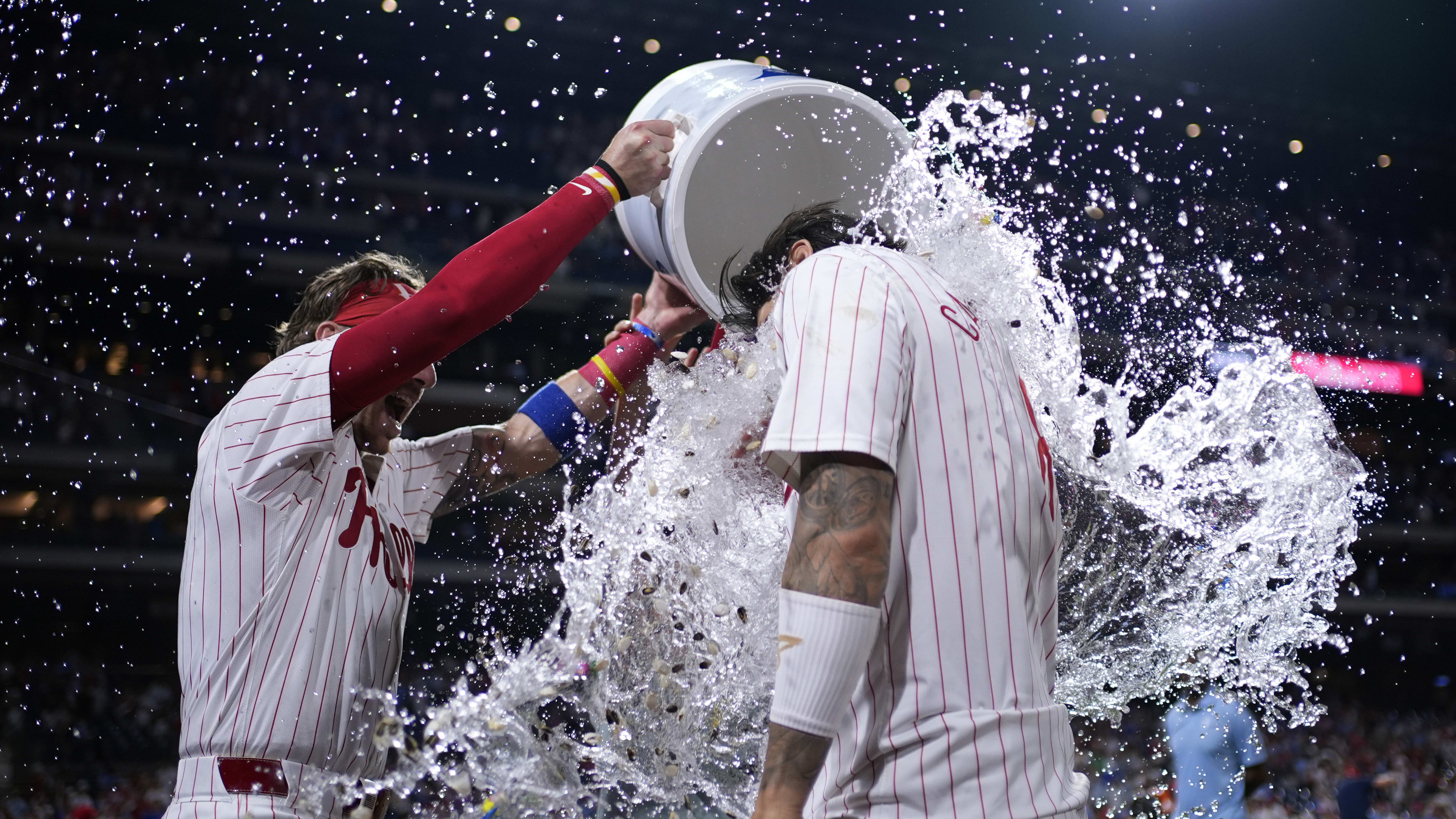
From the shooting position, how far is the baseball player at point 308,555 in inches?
58.7

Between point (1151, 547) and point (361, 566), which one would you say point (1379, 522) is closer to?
point (1151, 547)

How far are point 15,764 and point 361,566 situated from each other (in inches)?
233

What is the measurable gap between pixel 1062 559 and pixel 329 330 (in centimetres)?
148

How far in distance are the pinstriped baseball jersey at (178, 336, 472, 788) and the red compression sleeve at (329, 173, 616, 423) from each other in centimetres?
4

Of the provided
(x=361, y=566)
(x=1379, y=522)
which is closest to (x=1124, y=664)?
(x=361, y=566)

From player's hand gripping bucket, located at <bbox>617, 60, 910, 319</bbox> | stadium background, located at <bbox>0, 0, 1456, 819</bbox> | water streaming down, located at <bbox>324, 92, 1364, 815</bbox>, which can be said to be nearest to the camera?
water streaming down, located at <bbox>324, 92, 1364, 815</bbox>

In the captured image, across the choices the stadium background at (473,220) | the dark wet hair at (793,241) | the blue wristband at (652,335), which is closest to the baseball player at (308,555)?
the dark wet hair at (793,241)

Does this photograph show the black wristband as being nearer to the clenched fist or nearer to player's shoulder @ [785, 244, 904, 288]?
the clenched fist

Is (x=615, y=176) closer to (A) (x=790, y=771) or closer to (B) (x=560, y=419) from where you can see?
(B) (x=560, y=419)

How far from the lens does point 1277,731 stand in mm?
11484

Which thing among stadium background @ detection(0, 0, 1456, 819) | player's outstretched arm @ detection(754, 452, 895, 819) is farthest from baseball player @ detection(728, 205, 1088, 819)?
stadium background @ detection(0, 0, 1456, 819)

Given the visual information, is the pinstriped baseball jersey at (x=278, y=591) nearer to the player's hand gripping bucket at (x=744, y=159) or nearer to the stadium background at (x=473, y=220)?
the player's hand gripping bucket at (x=744, y=159)

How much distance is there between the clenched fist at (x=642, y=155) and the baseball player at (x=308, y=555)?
1 cm

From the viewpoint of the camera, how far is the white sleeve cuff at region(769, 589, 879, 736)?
3.11 ft
